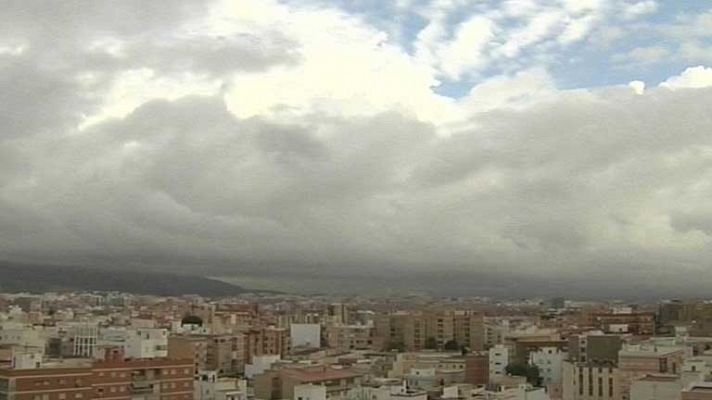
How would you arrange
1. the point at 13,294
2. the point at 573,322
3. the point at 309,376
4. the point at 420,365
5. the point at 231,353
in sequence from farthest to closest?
the point at 13,294
the point at 573,322
the point at 231,353
the point at 420,365
the point at 309,376

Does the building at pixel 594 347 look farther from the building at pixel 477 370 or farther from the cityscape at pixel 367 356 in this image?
the building at pixel 477 370

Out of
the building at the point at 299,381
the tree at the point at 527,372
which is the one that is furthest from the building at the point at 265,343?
the tree at the point at 527,372

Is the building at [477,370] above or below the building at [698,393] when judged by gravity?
below

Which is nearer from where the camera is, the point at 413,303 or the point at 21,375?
the point at 21,375

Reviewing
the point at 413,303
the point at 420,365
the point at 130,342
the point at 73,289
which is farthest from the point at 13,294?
the point at 420,365

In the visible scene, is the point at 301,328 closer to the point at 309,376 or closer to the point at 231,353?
the point at 231,353

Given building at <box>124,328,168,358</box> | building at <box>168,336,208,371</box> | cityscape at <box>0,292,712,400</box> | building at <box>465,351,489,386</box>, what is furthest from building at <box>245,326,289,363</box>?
building at <box>465,351,489,386</box>

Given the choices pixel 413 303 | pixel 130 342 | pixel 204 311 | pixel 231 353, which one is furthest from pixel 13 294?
pixel 130 342

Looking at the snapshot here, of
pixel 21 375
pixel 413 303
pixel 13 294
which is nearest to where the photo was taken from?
pixel 21 375

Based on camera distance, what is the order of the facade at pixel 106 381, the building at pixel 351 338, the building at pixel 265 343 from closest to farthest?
the facade at pixel 106 381 → the building at pixel 265 343 → the building at pixel 351 338
